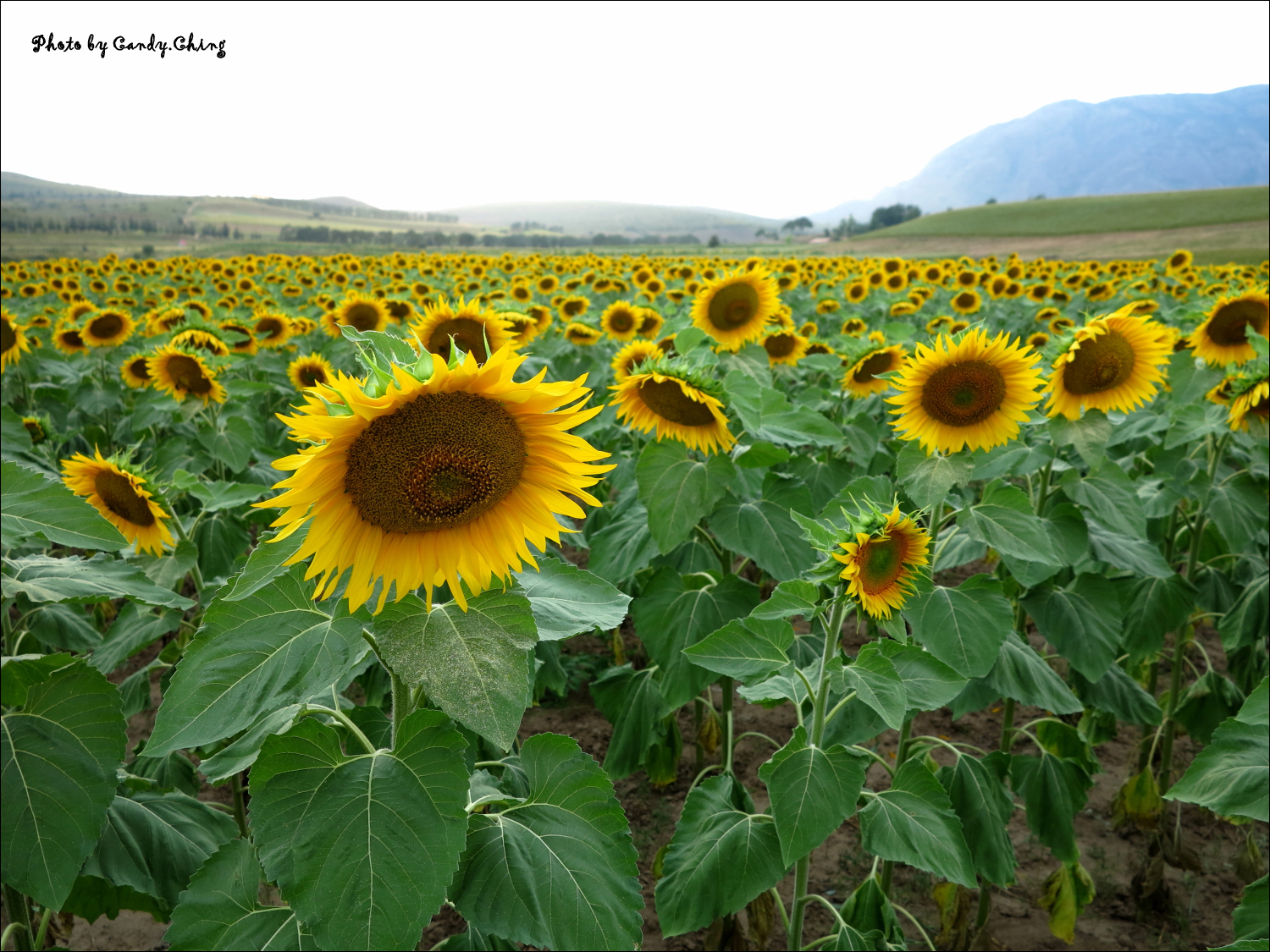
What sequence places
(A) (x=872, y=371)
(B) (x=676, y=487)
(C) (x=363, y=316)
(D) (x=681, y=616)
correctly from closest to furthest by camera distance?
(B) (x=676, y=487)
(D) (x=681, y=616)
(A) (x=872, y=371)
(C) (x=363, y=316)

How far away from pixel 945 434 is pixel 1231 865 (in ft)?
10.6

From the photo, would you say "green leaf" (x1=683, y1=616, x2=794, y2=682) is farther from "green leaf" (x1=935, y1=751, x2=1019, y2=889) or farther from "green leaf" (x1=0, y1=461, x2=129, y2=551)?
"green leaf" (x1=0, y1=461, x2=129, y2=551)

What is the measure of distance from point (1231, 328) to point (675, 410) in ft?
12.9

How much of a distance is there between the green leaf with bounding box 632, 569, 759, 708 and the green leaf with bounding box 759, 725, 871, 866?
0.93 meters

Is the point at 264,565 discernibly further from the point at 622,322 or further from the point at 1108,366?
the point at 622,322

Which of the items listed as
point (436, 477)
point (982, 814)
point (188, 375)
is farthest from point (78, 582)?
point (188, 375)

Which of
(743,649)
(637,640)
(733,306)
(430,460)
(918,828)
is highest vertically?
(733,306)

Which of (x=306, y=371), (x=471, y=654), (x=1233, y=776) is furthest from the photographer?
(x=306, y=371)

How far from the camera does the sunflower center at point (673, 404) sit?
323 centimetres

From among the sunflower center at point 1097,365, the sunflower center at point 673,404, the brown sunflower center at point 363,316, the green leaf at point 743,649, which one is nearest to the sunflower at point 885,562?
the green leaf at point 743,649

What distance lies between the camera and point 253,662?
152 centimetres

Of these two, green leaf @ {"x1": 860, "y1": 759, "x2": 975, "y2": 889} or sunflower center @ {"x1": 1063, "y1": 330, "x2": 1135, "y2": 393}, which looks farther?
sunflower center @ {"x1": 1063, "y1": 330, "x2": 1135, "y2": 393}

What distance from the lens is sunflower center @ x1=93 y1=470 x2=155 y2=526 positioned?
2.89 metres

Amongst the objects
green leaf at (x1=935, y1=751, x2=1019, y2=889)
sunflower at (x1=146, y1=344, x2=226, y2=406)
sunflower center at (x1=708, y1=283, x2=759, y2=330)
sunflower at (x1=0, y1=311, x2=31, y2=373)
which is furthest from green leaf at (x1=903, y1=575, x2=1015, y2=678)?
sunflower at (x1=0, y1=311, x2=31, y2=373)
